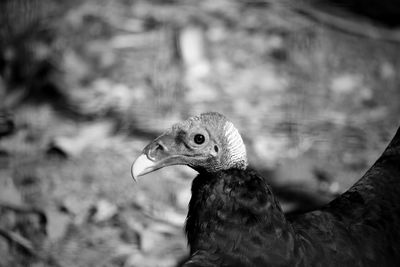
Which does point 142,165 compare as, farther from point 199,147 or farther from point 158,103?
point 158,103

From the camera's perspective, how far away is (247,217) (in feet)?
8.25

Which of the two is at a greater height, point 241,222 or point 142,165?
point 142,165

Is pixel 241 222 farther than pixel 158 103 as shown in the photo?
No

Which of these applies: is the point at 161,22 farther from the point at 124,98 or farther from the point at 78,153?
the point at 78,153

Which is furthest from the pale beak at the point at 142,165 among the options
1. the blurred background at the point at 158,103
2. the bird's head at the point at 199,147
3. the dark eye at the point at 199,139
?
the blurred background at the point at 158,103

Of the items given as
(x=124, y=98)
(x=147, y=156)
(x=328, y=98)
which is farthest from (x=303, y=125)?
(x=147, y=156)

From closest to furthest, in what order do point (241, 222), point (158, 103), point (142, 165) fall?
point (241, 222)
point (142, 165)
point (158, 103)

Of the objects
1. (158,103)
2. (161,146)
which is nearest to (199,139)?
(161,146)

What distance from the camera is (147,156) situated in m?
2.69

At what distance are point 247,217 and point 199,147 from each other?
1.26 ft

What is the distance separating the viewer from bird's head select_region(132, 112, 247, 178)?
105 inches

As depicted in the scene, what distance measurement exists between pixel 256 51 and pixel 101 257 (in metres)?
2.83

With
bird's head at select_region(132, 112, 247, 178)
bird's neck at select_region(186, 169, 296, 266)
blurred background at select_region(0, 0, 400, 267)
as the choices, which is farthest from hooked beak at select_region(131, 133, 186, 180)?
blurred background at select_region(0, 0, 400, 267)

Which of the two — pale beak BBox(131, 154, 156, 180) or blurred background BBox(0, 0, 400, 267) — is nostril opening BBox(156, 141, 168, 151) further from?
blurred background BBox(0, 0, 400, 267)
